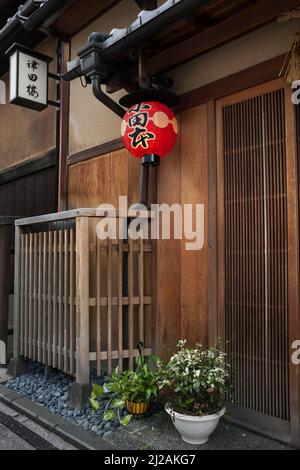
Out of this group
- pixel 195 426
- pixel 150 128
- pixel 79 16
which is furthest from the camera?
pixel 79 16

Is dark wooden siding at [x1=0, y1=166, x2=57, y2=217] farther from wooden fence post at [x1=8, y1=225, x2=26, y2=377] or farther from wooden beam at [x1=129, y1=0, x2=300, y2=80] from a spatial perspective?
wooden beam at [x1=129, y1=0, x2=300, y2=80]

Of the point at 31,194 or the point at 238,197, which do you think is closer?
the point at 238,197

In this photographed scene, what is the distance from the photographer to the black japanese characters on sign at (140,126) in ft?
16.9

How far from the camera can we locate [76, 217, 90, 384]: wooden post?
17.5ft

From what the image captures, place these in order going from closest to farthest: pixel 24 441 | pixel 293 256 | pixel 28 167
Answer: pixel 293 256
pixel 24 441
pixel 28 167

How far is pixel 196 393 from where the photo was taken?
14.1 ft

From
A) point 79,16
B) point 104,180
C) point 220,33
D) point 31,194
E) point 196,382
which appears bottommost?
point 196,382

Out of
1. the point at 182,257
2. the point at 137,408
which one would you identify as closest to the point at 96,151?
the point at 182,257

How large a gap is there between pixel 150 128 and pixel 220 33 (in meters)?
1.39

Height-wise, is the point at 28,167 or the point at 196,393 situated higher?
the point at 28,167

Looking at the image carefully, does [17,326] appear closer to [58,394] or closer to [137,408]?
[58,394]

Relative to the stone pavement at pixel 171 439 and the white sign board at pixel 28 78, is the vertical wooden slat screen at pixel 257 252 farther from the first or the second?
the white sign board at pixel 28 78

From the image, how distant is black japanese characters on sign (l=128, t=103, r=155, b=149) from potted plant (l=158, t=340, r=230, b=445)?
2594mm

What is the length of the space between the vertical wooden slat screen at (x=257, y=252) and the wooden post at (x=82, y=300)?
1809mm
